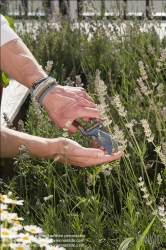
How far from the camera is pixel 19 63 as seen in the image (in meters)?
2.27

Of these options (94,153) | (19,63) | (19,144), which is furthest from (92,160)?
(19,63)

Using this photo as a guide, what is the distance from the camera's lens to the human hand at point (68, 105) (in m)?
2.23

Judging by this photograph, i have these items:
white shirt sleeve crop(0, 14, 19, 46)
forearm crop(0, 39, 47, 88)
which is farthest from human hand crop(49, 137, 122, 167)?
white shirt sleeve crop(0, 14, 19, 46)

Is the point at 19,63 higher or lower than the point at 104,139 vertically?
higher

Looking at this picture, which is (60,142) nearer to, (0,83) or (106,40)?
(0,83)

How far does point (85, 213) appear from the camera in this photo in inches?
95.2

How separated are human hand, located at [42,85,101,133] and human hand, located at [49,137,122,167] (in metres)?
0.09

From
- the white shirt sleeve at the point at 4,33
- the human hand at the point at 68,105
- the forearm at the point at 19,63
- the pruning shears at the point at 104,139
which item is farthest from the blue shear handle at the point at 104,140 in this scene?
the white shirt sleeve at the point at 4,33

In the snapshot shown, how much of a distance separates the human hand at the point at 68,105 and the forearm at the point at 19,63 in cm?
9

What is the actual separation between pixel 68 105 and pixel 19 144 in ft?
0.74

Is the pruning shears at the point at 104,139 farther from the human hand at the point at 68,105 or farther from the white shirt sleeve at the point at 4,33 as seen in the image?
the white shirt sleeve at the point at 4,33

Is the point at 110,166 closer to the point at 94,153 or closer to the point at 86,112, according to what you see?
the point at 94,153

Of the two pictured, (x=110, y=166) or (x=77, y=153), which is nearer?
(x=77, y=153)

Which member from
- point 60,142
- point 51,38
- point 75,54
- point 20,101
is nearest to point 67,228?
point 60,142
